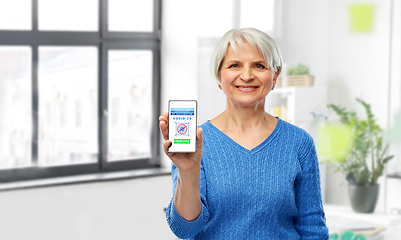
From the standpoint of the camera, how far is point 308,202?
0.96 meters

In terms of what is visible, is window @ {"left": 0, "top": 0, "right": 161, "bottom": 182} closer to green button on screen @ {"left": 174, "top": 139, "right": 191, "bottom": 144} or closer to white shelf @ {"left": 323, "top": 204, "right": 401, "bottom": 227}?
white shelf @ {"left": 323, "top": 204, "right": 401, "bottom": 227}

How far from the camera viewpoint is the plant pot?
2.93 metres

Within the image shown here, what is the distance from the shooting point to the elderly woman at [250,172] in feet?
3.01

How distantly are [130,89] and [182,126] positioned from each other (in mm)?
2405

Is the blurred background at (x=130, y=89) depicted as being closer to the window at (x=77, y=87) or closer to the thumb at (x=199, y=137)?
the window at (x=77, y=87)

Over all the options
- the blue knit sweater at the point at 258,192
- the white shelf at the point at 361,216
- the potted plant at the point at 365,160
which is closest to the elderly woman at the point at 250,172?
the blue knit sweater at the point at 258,192

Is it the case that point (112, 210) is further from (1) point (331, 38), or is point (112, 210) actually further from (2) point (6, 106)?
(1) point (331, 38)

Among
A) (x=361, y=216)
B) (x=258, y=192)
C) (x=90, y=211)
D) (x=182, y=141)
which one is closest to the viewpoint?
(x=182, y=141)

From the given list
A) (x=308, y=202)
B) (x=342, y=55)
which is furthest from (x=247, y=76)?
(x=342, y=55)

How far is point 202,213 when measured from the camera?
893mm

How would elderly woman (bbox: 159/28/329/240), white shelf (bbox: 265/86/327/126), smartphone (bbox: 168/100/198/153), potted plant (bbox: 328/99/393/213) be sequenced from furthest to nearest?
white shelf (bbox: 265/86/327/126)
potted plant (bbox: 328/99/393/213)
elderly woman (bbox: 159/28/329/240)
smartphone (bbox: 168/100/198/153)

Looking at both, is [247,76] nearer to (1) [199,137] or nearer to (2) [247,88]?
(2) [247,88]

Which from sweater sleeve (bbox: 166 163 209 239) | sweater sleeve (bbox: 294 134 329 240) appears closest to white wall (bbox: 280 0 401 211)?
sweater sleeve (bbox: 294 134 329 240)

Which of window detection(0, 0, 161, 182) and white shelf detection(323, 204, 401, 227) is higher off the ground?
window detection(0, 0, 161, 182)
